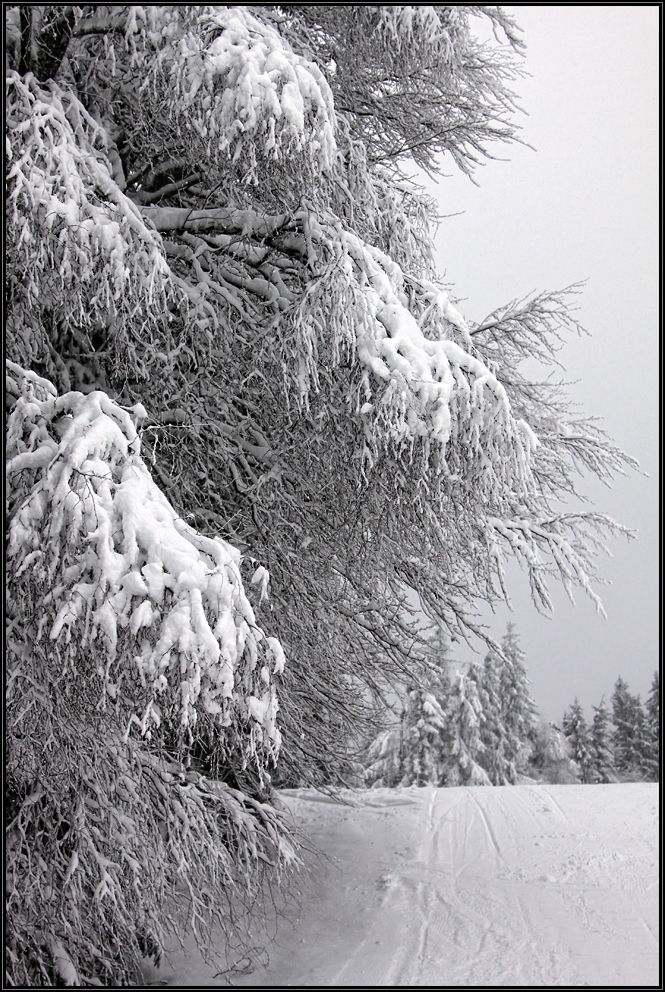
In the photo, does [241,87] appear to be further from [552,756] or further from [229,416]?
[552,756]

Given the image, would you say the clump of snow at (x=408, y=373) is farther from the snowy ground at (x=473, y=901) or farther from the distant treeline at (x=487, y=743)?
the distant treeline at (x=487, y=743)

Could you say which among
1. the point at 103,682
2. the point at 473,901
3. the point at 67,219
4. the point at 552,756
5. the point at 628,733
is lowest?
the point at 552,756

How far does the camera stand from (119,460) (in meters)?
2.83

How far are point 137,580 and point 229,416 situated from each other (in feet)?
8.46

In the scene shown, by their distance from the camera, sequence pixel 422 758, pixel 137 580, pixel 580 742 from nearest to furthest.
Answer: pixel 137 580
pixel 422 758
pixel 580 742

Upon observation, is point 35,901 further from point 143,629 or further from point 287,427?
point 287,427

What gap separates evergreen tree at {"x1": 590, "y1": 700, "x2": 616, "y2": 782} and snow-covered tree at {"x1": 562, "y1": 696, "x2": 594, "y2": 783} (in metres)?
0.15

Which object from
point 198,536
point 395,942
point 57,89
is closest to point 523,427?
point 198,536

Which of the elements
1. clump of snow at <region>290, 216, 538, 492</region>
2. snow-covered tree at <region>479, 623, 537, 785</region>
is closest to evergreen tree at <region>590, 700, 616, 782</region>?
snow-covered tree at <region>479, 623, 537, 785</region>

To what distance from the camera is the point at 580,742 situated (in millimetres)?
35531

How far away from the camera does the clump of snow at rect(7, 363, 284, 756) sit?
2434 mm

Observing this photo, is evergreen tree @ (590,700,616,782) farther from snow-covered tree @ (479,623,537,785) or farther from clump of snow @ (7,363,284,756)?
clump of snow @ (7,363,284,756)

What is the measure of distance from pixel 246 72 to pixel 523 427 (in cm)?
214

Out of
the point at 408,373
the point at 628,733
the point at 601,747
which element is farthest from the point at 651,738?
the point at 408,373
